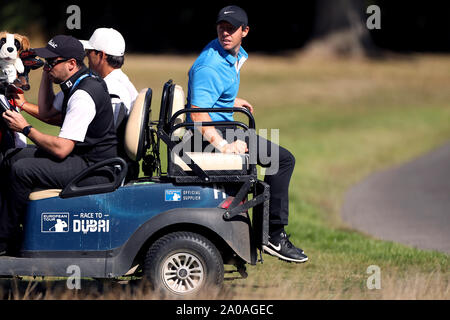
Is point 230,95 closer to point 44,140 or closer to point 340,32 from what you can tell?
point 44,140

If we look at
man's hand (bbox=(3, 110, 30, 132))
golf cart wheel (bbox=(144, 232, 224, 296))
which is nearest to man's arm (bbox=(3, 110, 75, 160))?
man's hand (bbox=(3, 110, 30, 132))

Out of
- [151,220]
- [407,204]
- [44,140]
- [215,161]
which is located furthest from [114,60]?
[407,204]

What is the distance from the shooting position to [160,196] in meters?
6.08

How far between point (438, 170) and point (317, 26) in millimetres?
20067

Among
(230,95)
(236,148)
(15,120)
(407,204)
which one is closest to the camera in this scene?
(15,120)

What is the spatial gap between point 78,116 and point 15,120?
427 mm

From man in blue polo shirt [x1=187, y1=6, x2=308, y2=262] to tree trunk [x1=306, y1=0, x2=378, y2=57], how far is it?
2858 centimetres

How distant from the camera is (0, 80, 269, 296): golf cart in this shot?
600 centimetres

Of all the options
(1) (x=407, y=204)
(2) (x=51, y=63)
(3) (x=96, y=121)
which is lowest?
(1) (x=407, y=204)

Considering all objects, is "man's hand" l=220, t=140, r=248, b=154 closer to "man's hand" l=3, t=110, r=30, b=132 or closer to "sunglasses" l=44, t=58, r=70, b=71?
"sunglasses" l=44, t=58, r=70, b=71

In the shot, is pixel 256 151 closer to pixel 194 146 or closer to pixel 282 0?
pixel 194 146

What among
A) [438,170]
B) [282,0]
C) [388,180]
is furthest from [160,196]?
[282,0]

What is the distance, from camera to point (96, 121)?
242 inches

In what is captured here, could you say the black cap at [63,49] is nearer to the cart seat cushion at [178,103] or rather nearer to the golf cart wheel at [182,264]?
the cart seat cushion at [178,103]
